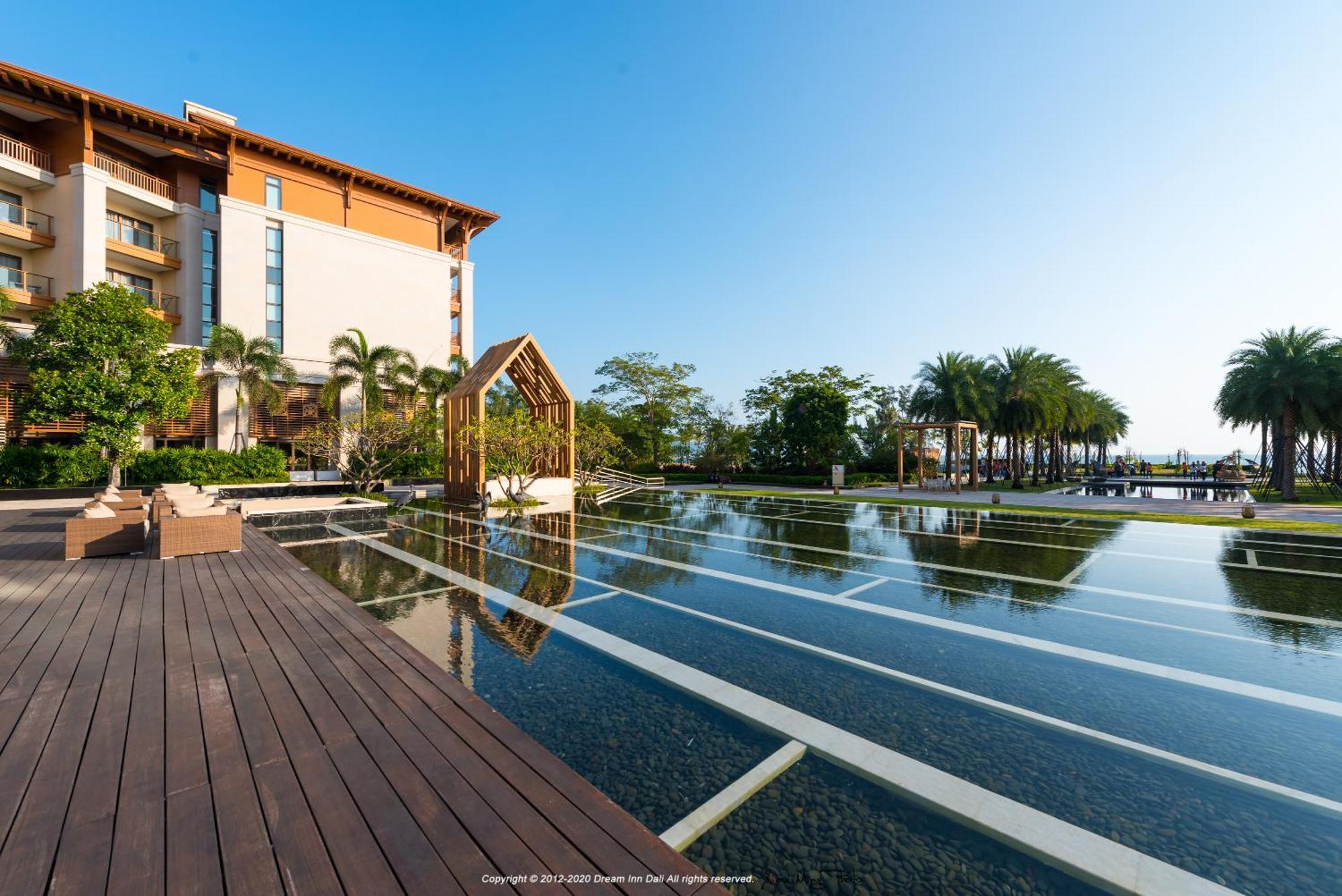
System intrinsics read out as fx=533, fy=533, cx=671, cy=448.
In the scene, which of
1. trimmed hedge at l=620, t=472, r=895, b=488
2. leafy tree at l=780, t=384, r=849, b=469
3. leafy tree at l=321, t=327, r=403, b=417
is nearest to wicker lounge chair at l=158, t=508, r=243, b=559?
leafy tree at l=321, t=327, r=403, b=417

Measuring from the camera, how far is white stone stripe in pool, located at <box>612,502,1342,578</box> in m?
9.33

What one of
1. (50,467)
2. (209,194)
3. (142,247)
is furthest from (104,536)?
(209,194)

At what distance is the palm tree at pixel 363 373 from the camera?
86.7 feet

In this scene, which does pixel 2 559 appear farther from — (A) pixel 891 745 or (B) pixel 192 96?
(B) pixel 192 96

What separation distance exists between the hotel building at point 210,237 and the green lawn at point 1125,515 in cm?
2574

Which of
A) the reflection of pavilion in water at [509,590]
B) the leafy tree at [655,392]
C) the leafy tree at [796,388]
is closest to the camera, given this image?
the reflection of pavilion in water at [509,590]

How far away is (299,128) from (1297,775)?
43.9 m

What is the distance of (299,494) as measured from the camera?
68.6 ft

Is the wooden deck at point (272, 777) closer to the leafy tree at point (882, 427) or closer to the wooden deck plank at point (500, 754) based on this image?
the wooden deck plank at point (500, 754)

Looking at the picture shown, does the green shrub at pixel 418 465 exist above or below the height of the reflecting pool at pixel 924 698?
above

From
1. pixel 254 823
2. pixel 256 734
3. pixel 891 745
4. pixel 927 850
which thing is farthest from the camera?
pixel 891 745

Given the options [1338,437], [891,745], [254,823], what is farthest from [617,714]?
[1338,437]

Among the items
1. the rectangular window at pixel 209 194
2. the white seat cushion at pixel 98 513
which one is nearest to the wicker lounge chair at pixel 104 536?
the white seat cushion at pixel 98 513

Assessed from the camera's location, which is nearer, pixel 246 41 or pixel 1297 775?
pixel 1297 775
